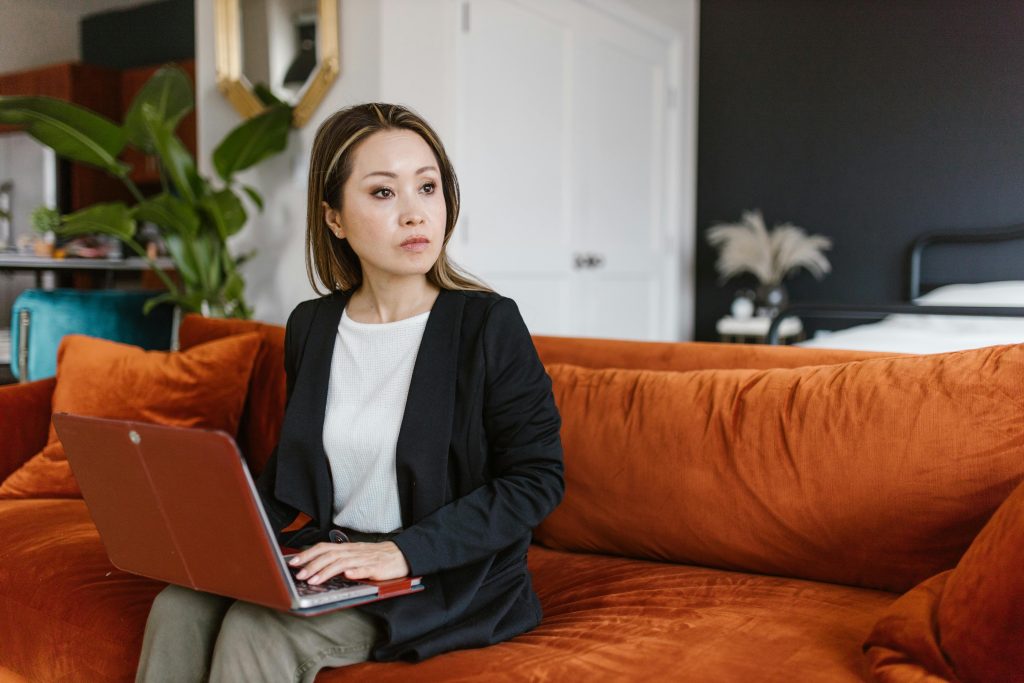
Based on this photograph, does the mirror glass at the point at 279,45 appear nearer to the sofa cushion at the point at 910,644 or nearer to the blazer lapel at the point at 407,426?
the blazer lapel at the point at 407,426

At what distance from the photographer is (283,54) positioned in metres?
3.72

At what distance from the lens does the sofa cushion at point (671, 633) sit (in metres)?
1.20

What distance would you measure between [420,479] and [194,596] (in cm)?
33

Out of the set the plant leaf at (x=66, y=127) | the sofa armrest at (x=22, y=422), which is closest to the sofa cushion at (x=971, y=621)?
the sofa armrest at (x=22, y=422)

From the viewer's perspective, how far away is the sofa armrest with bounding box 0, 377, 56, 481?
220cm

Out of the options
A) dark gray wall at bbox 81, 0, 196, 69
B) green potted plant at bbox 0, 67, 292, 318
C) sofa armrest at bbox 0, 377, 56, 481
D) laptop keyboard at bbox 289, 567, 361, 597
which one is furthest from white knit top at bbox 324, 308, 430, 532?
dark gray wall at bbox 81, 0, 196, 69

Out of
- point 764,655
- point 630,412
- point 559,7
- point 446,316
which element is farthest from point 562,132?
point 764,655

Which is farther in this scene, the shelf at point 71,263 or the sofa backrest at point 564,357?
the shelf at point 71,263

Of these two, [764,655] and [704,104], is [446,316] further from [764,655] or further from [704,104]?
[704,104]

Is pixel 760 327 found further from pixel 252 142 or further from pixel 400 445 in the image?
pixel 400 445

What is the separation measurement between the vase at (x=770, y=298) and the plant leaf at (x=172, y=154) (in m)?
2.67

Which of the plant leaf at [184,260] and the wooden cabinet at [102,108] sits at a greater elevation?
the wooden cabinet at [102,108]

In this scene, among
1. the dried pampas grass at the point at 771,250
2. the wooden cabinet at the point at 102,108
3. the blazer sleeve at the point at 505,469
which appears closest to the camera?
the blazer sleeve at the point at 505,469

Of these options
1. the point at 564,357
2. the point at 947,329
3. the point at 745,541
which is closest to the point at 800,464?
the point at 745,541
